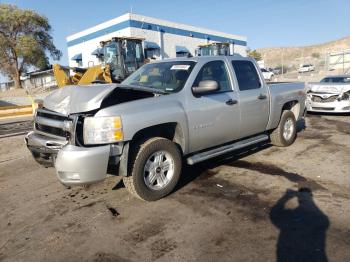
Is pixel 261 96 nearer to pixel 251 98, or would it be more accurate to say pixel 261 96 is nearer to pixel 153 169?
pixel 251 98

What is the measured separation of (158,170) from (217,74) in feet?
6.41

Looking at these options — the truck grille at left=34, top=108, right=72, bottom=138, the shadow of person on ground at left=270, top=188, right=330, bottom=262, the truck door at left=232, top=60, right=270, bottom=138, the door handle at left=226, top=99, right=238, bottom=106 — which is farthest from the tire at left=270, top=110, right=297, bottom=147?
the truck grille at left=34, top=108, right=72, bottom=138

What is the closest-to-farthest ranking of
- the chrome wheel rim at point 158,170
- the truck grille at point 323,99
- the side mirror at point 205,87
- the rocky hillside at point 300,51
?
the chrome wheel rim at point 158,170
the side mirror at point 205,87
the truck grille at point 323,99
the rocky hillside at point 300,51

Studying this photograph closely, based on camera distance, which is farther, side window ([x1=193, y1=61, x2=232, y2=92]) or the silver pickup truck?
side window ([x1=193, y1=61, x2=232, y2=92])

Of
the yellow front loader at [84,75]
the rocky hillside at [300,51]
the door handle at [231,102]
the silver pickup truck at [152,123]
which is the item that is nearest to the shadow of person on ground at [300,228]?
the silver pickup truck at [152,123]

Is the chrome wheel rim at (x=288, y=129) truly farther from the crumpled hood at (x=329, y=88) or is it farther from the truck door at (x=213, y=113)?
the crumpled hood at (x=329, y=88)

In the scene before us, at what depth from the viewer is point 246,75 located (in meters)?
5.91

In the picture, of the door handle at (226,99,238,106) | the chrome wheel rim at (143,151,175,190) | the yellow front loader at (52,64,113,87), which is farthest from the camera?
the yellow front loader at (52,64,113,87)

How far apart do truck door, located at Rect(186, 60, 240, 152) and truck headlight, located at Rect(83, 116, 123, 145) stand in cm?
116

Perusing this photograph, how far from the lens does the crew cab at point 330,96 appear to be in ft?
35.1

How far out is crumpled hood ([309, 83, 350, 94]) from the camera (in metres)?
10.7

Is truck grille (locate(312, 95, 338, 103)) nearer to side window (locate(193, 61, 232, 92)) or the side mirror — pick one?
side window (locate(193, 61, 232, 92))

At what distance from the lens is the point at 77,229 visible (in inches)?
146

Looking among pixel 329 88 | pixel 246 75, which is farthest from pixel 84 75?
pixel 329 88
